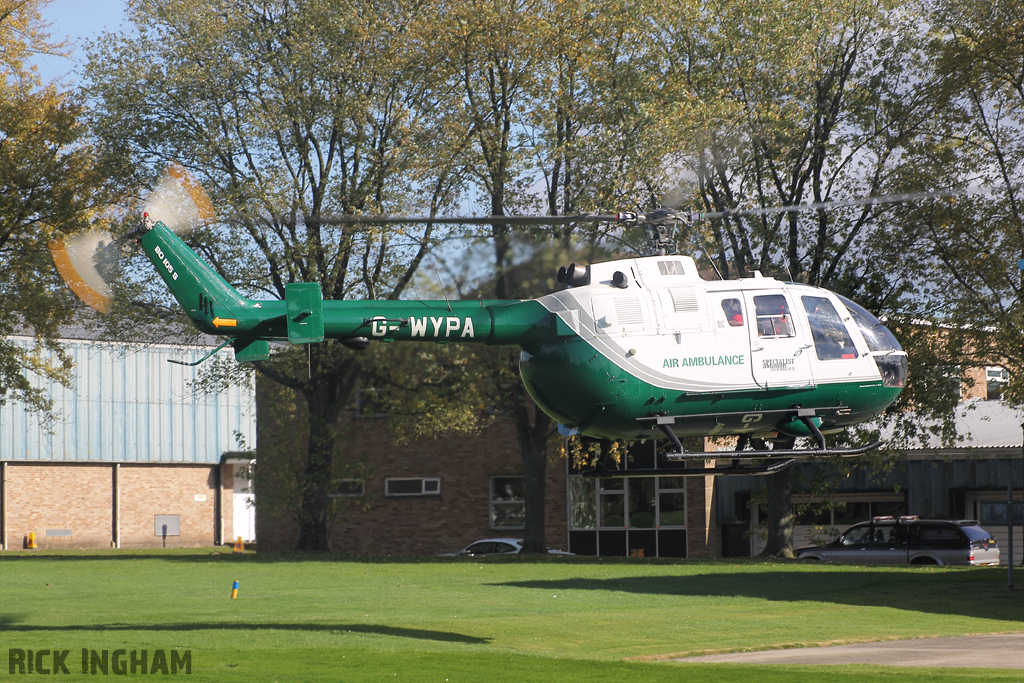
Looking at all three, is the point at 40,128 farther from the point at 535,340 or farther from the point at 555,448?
the point at 535,340

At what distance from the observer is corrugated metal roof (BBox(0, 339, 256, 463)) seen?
59.9 m

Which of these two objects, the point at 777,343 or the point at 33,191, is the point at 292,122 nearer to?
the point at 33,191

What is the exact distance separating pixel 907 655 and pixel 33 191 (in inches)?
1106

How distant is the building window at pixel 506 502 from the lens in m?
49.1

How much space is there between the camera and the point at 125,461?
63344 millimetres

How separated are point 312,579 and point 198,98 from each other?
16.7 metres

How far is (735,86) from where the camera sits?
1460 inches

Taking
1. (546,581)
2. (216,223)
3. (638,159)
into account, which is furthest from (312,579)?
(638,159)

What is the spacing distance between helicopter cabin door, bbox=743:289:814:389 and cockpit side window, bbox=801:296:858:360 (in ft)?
0.57

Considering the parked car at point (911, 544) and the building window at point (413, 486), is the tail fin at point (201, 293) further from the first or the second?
the building window at point (413, 486)

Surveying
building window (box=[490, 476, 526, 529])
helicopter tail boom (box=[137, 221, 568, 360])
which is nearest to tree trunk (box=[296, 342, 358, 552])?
building window (box=[490, 476, 526, 529])

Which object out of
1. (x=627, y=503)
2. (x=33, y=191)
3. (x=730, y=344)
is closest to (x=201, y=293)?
(x=730, y=344)

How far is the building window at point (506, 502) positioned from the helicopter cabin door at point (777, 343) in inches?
1266

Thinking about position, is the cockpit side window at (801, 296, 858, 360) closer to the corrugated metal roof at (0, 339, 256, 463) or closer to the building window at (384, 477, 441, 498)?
the building window at (384, 477, 441, 498)
